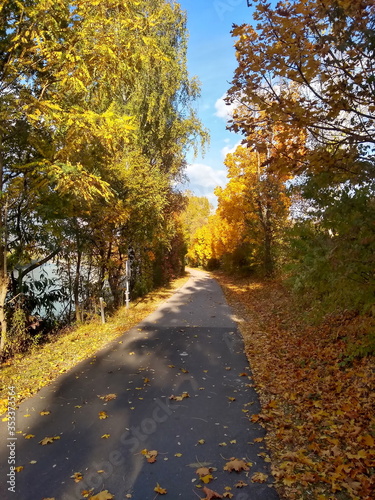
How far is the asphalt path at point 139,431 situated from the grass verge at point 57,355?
1.03 ft

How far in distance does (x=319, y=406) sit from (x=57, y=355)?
5.26 meters

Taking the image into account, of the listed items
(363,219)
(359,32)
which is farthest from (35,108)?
(363,219)

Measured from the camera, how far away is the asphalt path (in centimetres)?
324

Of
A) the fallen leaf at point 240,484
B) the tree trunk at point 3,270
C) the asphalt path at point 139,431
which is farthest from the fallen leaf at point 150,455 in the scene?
the tree trunk at point 3,270

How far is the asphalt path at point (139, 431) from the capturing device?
10.6 feet

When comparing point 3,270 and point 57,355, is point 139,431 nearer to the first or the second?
point 57,355

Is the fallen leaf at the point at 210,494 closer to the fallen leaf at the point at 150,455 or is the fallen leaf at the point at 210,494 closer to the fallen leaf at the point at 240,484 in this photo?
the fallen leaf at the point at 240,484

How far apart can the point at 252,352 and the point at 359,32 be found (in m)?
5.89

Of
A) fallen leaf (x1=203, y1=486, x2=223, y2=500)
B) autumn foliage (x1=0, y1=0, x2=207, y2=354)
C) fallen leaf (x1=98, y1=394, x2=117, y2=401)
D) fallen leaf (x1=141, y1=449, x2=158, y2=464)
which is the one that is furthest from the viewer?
autumn foliage (x1=0, y1=0, x2=207, y2=354)

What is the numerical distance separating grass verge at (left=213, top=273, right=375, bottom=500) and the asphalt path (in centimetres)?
26

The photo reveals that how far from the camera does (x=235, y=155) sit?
19.4 m

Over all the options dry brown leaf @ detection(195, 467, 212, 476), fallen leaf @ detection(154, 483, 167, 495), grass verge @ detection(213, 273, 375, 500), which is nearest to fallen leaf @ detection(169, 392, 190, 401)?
grass verge @ detection(213, 273, 375, 500)

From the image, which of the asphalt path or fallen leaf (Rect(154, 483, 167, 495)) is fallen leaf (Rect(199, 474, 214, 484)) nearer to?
the asphalt path

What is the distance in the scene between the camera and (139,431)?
4.18 meters
